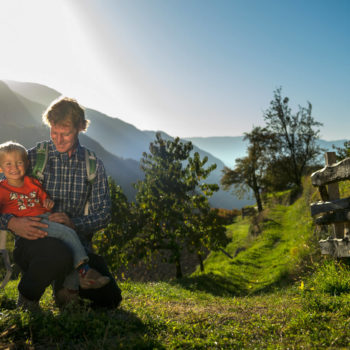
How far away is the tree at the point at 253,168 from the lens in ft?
117

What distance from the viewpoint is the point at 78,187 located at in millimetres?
4582

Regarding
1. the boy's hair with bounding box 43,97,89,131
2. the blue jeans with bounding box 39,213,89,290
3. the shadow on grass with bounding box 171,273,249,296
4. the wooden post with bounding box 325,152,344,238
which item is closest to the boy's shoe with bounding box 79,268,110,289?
the blue jeans with bounding box 39,213,89,290

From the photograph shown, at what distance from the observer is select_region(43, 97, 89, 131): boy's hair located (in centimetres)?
445

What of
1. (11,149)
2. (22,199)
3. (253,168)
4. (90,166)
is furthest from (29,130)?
(22,199)

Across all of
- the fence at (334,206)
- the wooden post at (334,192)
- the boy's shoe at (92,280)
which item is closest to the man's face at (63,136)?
the boy's shoe at (92,280)

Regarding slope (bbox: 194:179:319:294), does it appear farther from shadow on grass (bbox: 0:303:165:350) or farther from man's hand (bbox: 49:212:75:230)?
man's hand (bbox: 49:212:75:230)

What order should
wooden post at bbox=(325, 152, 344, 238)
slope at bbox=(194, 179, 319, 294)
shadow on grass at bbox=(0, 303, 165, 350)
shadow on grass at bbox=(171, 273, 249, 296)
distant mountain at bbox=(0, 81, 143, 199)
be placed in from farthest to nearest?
distant mountain at bbox=(0, 81, 143, 199) < shadow on grass at bbox=(171, 273, 249, 296) < slope at bbox=(194, 179, 319, 294) < wooden post at bbox=(325, 152, 344, 238) < shadow on grass at bbox=(0, 303, 165, 350)

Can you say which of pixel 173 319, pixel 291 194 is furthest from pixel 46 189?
pixel 291 194

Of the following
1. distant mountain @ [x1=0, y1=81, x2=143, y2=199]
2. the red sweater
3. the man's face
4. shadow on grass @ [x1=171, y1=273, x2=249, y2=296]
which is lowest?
shadow on grass @ [x1=171, y1=273, x2=249, y2=296]

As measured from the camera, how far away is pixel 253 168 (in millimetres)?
35719

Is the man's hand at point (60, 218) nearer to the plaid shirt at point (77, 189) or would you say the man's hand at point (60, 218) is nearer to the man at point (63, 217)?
the man at point (63, 217)

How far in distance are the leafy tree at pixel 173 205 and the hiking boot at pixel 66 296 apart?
9.03m

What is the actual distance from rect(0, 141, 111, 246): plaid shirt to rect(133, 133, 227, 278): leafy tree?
881 cm

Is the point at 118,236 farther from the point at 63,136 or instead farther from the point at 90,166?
the point at 63,136
